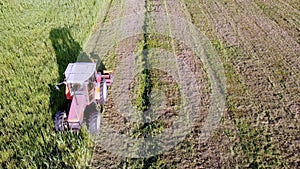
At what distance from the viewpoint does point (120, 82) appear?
8.40 metres

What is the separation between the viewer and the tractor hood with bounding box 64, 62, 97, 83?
18.7ft

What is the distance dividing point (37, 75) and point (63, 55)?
52.5 inches

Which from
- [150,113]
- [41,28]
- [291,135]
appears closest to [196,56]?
[150,113]

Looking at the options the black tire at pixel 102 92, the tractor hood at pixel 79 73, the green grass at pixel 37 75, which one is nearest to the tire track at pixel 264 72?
the black tire at pixel 102 92

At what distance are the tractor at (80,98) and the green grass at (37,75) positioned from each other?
0.82 feet

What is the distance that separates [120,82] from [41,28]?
4.52m

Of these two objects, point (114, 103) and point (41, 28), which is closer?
point (114, 103)

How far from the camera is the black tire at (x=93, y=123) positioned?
6.21m

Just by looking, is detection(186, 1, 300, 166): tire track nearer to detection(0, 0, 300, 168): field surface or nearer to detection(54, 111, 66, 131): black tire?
detection(0, 0, 300, 168): field surface

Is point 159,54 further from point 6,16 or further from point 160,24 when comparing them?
point 6,16

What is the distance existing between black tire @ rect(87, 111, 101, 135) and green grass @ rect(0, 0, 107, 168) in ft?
0.53

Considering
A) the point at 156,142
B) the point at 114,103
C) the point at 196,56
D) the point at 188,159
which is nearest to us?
the point at 188,159

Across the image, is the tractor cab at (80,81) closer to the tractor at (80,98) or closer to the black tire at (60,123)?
the tractor at (80,98)

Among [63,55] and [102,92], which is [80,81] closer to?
[102,92]
